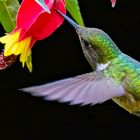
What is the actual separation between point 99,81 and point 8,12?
29cm

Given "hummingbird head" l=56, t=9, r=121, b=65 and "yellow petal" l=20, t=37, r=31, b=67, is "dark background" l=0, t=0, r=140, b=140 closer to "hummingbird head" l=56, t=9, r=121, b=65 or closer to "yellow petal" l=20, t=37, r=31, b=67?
"hummingbird head" l=56, t=9, r=121, b=65

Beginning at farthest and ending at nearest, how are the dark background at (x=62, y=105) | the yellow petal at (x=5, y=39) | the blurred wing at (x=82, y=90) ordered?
1. the dark background at (x=62, y=105)
2. the yellow petal at (x=5, y=39)
3. the blurred wing at (x=82, y=90)

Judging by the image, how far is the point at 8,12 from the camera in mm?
929

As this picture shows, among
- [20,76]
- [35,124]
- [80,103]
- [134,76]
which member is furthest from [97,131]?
[80,103]

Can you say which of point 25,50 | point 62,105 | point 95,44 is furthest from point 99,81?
point 62,105

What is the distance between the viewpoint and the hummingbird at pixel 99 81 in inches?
37.0

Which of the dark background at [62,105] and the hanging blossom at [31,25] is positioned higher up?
the hanging blossom at [31,25]

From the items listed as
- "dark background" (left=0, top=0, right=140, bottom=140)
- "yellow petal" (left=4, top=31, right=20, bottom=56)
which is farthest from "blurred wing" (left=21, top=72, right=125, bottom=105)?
"dark background" (left=0, top=0, right=140, bottom=140)

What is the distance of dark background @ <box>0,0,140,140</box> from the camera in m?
2.67

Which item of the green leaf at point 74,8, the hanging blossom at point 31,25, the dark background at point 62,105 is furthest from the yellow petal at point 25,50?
the dark background at point 62,105

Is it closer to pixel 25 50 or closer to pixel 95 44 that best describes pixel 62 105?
pixel 95 44

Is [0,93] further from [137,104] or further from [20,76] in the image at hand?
[137,104]

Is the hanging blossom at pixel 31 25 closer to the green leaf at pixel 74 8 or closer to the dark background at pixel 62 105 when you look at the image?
the green leaf at pixel 74 8

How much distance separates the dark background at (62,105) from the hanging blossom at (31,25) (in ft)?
4.83
